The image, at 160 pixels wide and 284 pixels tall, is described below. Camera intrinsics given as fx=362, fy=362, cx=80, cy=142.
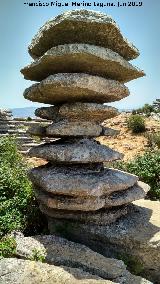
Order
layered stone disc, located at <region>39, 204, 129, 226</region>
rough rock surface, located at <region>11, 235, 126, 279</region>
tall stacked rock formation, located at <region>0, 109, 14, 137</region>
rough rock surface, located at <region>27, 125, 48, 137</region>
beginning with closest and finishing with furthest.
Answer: rough rock surface, located at <region>11, 235, 126, 279</region> → layered stone disc, located at <region>39, 204, 129, 226</region> → rough rock surface, located at <region>27, 125, 48, 137</region> → tall stacked rock formation, located at <region>0, 109, 14, 137</region>

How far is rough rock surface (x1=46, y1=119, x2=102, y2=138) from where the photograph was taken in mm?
8086

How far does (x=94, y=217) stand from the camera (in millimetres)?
7863

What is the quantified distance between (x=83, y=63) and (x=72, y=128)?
1.48 metres

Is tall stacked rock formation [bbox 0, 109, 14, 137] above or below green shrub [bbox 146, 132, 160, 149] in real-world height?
above

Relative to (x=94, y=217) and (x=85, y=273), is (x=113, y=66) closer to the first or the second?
(x=94, y=217)

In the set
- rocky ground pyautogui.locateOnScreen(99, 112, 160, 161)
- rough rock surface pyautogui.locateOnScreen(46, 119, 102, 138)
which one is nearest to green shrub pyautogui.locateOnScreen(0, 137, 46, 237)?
rough rock surface pyautogui.locateOnScreen(46, 119, 102, 138)

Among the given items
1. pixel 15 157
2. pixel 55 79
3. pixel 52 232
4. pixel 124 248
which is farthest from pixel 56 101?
pixel 15 157

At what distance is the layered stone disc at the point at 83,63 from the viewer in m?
7.09

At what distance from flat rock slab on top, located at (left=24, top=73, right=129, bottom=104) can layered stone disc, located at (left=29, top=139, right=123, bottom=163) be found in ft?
3.28

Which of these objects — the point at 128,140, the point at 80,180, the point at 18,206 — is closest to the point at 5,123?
the point at 128,140

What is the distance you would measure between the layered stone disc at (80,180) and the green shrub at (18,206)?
0.87 metres

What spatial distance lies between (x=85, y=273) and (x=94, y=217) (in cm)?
207

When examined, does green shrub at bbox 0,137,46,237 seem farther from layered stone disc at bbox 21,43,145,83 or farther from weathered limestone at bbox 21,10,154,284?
layered stone disc at bbox 21,43,145,83

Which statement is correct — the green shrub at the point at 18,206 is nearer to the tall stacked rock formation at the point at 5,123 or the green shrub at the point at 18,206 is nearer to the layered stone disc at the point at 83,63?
the layered stone disc at the point at 83,63
